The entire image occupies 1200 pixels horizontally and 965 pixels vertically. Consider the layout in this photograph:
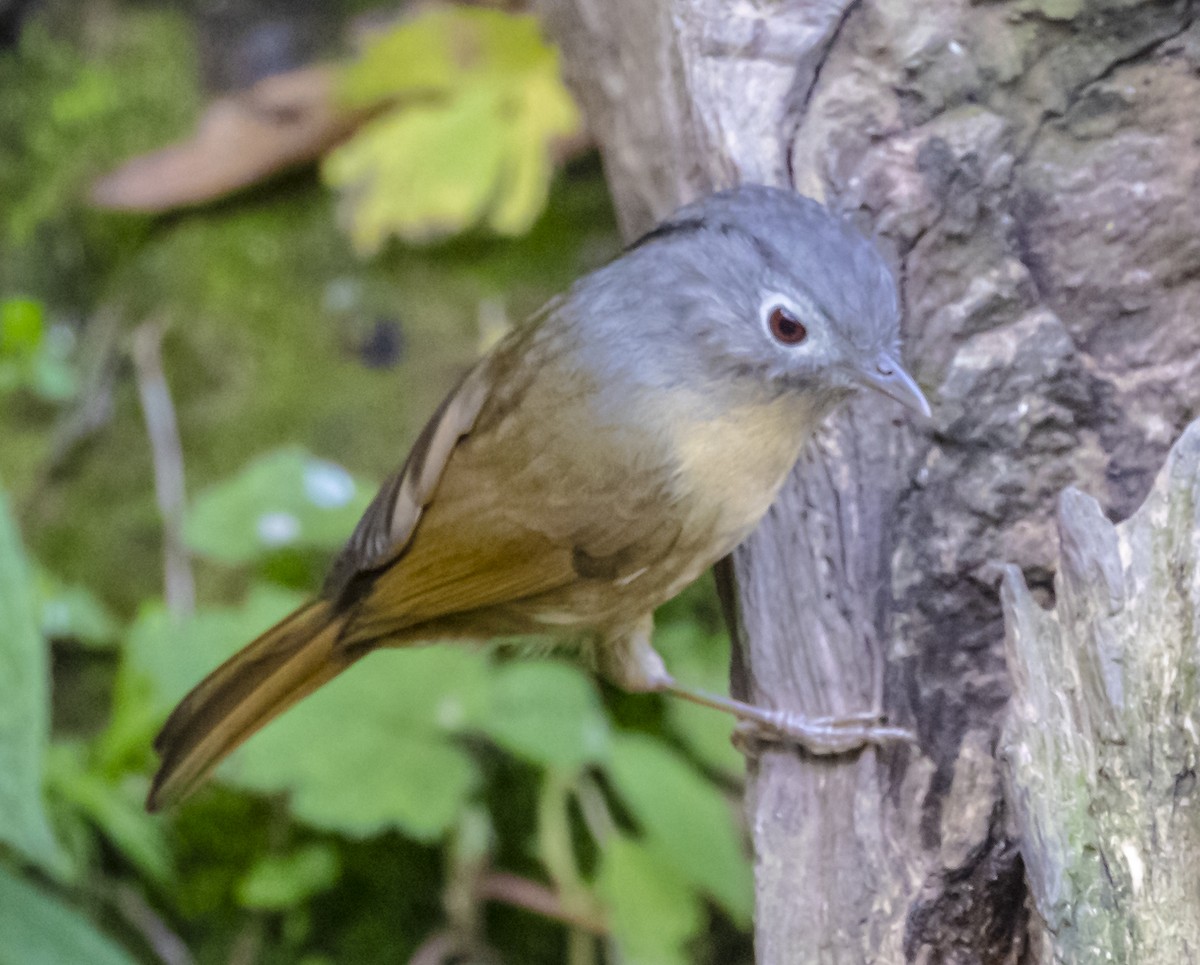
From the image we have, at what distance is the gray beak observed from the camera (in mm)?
1574

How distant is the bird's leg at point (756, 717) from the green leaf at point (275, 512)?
958 millimetres

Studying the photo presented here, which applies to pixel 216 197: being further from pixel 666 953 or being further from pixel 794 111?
pixel 666 953

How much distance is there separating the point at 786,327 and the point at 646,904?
1312 mm

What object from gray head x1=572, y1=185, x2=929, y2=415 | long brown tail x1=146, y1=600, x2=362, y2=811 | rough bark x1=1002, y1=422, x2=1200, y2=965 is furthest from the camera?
long brown tail x1=146, y1=600, x2=362, y2=811

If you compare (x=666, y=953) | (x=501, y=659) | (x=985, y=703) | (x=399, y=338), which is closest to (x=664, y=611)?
(x=501, y=659)

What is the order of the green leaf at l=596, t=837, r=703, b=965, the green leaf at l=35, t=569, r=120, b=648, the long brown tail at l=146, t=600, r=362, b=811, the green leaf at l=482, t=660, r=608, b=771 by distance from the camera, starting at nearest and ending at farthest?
the long brown tail at l=146, t=600, r=362, b=811 < the green leaf at l=596, t=837, r=703, b=965 < the green leaf at l=482, t=660, r=608, b=771 < the green leaf at l=35, t=569, r=120, b=648

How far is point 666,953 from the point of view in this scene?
2375 millimetres

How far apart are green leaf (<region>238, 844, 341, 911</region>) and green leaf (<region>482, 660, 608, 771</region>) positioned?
0.53 metres

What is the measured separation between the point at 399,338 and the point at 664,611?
1.17 metres

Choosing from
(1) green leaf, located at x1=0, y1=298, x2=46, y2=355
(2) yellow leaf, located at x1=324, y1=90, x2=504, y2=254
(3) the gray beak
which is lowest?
(3) the gray beak

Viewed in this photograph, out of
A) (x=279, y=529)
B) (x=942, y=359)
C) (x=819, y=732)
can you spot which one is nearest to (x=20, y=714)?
(x=279, y=529)

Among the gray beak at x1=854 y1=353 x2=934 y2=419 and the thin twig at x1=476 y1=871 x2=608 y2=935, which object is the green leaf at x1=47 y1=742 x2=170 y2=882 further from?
the gray beak at x1=854 y1=353 x2=934 y2=419

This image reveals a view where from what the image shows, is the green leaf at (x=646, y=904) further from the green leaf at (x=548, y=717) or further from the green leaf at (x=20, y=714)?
the green leaf at (x=20, y=714)

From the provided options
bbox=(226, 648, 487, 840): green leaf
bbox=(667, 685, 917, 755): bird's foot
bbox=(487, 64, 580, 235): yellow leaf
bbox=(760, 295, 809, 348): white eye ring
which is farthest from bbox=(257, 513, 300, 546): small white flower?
bbox=(760, 295, 809, 348): white eye ring
